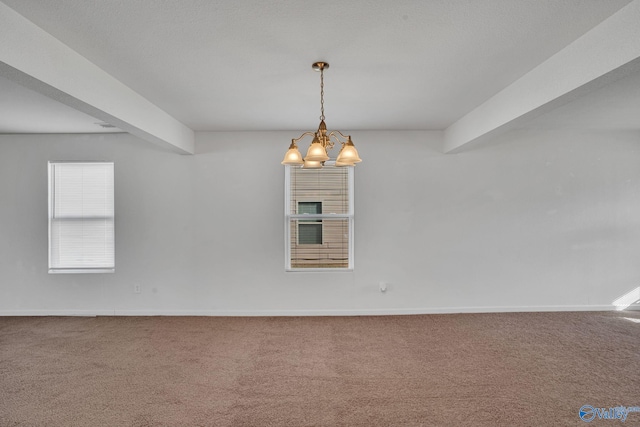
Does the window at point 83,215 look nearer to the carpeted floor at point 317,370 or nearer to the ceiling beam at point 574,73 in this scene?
the carpeted floor at point 317,370

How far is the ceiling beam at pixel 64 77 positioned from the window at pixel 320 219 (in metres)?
1.93

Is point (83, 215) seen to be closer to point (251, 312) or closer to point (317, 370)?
point (251, 312)

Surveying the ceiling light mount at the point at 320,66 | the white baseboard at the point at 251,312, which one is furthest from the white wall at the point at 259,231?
the ceiling light mount at the point at 320,66

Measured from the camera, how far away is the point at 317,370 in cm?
291

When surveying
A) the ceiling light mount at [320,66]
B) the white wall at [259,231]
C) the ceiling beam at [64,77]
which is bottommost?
the white wall at [259,231]

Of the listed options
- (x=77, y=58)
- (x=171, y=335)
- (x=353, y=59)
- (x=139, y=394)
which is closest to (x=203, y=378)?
(x=139, y=394)

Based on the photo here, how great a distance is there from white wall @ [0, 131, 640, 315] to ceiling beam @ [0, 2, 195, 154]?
4.34 ft

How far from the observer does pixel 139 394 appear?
100 inches

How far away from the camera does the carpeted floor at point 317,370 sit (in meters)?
2.30

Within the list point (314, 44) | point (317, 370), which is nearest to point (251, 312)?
point (317, 370)

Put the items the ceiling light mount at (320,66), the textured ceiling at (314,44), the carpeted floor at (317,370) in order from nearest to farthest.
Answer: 1. the textured ceiling at (314,44)
2. the carpeted floor at (317,370)
3. the ceiling light mount at (320,66)

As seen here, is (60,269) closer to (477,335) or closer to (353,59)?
(353,59)

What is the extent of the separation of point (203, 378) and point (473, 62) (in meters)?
3.24

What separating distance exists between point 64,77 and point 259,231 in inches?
107
